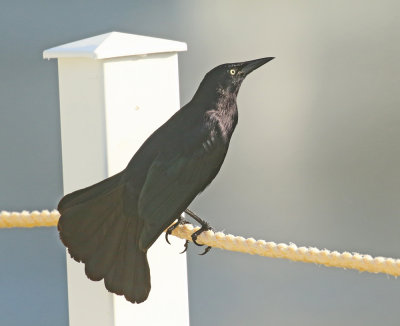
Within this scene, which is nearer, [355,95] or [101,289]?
[101,289]

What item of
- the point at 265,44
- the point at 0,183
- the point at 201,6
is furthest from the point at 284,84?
the point at 0,183

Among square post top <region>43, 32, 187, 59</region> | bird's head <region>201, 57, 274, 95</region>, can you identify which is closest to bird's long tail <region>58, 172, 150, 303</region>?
square post top <region>43, 32, 187, 59</region>

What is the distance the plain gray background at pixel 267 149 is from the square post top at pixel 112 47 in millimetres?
2892

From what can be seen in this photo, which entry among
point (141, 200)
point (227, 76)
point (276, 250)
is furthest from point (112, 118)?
point (227, 76)

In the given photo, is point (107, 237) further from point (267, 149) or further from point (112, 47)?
point (267, 149)

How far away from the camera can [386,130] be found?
596 centimetres

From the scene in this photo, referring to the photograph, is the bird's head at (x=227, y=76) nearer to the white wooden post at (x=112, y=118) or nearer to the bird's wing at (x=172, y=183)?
the bird's wing at (x=172, y=183)

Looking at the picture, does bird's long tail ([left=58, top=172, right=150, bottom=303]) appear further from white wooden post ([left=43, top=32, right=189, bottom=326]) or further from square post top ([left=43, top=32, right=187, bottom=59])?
square post top ([left=43, top=32, right=187, bottom=59])

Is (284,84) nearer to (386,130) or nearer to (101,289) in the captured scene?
(386,130)

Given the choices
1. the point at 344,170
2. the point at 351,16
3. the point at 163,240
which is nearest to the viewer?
the point at 163,240

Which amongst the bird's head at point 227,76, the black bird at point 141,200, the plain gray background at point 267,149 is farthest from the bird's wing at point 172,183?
the plain gray background at point 267,149

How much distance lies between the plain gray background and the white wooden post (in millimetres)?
2750

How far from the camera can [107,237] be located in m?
1.97

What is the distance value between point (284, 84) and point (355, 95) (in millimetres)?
461
